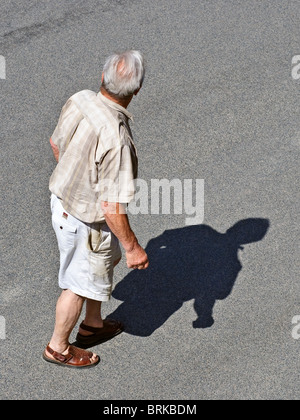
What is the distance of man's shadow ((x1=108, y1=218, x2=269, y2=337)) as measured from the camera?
202 inches

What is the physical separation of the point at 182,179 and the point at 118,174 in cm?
212

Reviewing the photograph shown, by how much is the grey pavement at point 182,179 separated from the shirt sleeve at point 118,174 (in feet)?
4.43

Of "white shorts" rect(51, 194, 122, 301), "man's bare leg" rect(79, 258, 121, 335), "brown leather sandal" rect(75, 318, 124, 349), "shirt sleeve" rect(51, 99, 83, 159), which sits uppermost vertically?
"shirt sleeve" rect(51, 99, 83, 159)

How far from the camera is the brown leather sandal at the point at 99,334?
192 inches

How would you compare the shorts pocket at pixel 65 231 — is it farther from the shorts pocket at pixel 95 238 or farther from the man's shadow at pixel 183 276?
the man's shadow at pixel 183 276

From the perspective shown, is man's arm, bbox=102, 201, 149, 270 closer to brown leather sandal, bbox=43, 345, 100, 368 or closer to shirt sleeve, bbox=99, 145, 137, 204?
shirt sleeve, bbox=99, 145, 137, 204

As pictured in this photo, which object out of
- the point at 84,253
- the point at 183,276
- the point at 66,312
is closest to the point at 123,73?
the point at 84,253

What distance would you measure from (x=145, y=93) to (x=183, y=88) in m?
0.34

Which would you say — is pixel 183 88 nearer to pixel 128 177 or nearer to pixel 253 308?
pixel 253 308

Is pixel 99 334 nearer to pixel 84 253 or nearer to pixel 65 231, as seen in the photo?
pixel 84 253

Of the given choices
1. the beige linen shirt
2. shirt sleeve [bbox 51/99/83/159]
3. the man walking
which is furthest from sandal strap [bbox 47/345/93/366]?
shirt sleeve [bbox 51/99/83/159]

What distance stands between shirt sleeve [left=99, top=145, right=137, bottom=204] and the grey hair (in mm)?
298

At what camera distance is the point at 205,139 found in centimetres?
632

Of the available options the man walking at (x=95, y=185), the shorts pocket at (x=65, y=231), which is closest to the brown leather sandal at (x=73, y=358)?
the man walking at (x=95, y=185)
